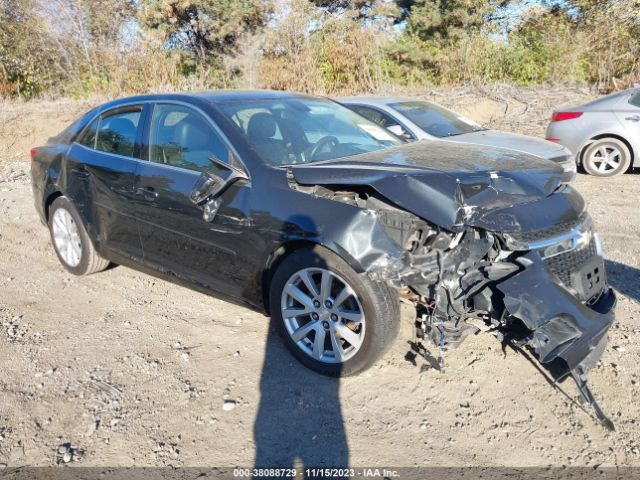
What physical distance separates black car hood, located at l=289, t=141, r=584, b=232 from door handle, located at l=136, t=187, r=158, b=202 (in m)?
1.18

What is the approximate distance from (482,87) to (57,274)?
13.3 metres

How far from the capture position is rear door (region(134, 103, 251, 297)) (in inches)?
139

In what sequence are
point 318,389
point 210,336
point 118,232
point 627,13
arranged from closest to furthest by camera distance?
point 318,389
point 210,336
point 118,232
point 627,13

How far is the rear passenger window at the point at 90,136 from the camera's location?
4754mm

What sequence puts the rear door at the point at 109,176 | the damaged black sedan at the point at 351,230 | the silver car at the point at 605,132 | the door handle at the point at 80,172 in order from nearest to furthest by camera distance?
1. the damaged black sedan at the point at 351,230
2. the rear door at the point at 109,176
3. the door handle at the point at 80,172
4. the silver car at the point at 605,132

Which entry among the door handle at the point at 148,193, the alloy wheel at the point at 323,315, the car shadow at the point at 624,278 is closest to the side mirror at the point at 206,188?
the door handle at the point at 148,193

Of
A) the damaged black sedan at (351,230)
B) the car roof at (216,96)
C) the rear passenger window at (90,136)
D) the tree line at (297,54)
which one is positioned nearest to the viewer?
the damaged black sedan at (351,230)

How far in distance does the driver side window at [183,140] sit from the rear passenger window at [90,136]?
2.98ft

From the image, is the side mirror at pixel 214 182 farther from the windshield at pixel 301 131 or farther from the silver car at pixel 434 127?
the silver car at pixel 434 127

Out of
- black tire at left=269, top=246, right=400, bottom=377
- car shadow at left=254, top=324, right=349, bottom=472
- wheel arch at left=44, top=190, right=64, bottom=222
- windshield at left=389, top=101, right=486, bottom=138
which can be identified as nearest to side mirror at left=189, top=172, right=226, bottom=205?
black tire at left=269, top=246, right=400, bottom=377

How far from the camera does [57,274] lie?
529cm

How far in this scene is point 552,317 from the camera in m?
2.74

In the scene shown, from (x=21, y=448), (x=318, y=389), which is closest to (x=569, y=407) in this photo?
(x=318, y=389)

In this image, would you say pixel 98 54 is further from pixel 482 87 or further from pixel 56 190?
pixel 56 190
